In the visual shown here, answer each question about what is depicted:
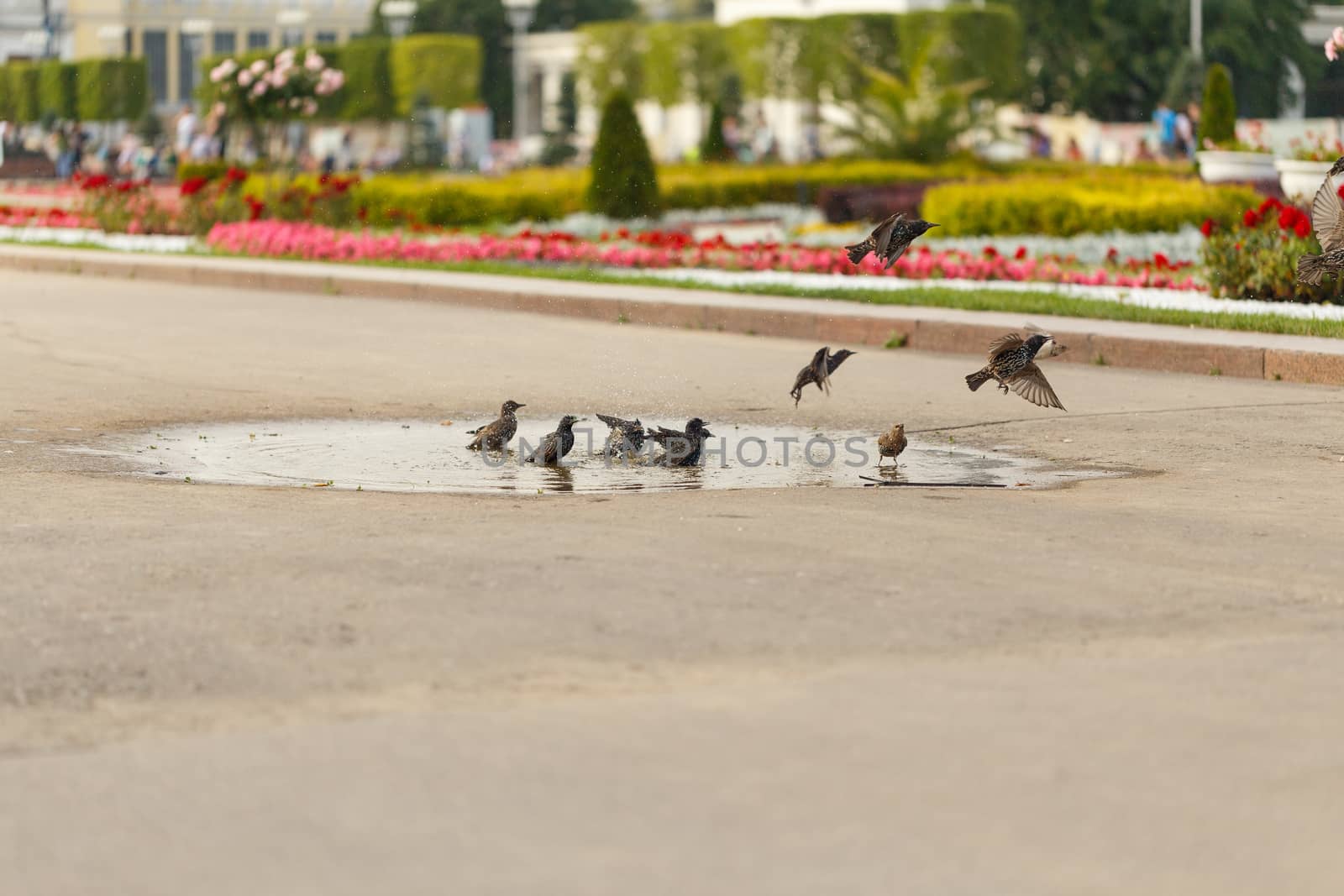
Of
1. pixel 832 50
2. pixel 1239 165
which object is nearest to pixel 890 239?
pixel 1239 165

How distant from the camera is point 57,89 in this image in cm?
7875

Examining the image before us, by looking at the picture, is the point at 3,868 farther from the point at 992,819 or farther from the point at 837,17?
the point at 837,17

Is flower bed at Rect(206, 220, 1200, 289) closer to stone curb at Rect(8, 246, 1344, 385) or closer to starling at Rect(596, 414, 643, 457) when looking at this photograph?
stone curb at Rect(8, 246, 1344, 385)

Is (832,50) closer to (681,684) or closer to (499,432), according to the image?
(499,432)

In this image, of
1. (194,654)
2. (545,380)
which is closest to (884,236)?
(545,380)

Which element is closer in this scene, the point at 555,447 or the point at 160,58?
the point at 555,447

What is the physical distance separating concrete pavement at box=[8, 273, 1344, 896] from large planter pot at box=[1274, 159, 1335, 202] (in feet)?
36.2

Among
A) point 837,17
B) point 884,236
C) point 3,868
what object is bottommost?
point 3,868

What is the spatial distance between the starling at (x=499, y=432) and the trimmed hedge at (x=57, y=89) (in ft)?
232

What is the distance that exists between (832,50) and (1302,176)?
35.7 metres

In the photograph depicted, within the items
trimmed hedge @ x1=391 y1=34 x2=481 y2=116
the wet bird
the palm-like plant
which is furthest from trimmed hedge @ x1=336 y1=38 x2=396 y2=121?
the wet bird

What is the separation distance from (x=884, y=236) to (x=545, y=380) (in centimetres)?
302

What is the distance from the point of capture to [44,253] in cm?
2503

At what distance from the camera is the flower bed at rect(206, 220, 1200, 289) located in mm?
19234
